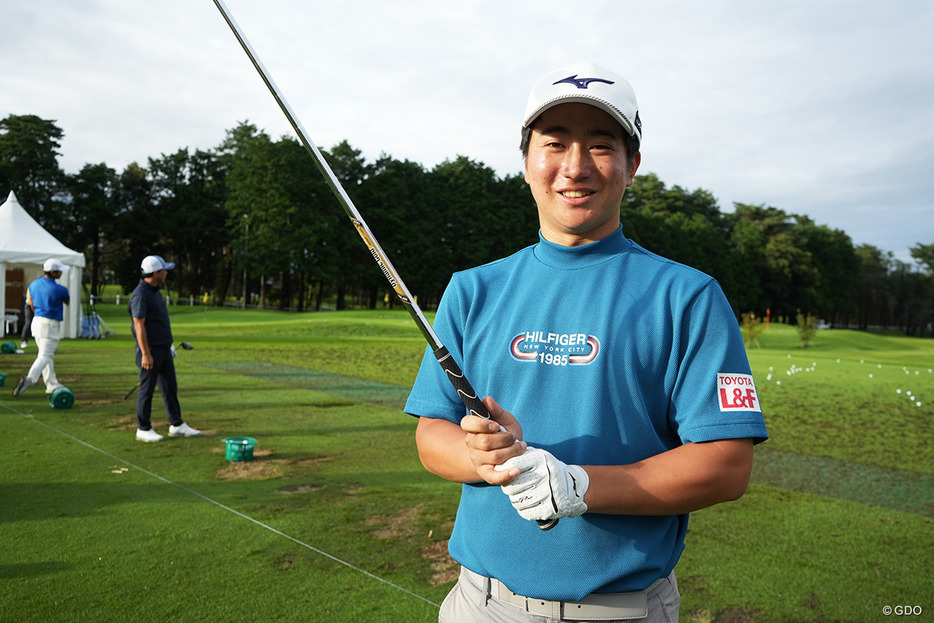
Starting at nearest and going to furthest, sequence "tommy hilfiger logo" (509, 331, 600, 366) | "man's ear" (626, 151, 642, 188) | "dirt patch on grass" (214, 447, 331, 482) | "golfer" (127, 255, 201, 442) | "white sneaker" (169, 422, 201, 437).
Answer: "tommy hilfiger logo" (509, 331, 600, 366)
"man's ear" (626, 151, 642, 188)
"dirt patch on grass" (214, 447, 331, 482)
"golfer" (127, 255, 201, 442)
"white sneaker" (169, 422, 201, 437)

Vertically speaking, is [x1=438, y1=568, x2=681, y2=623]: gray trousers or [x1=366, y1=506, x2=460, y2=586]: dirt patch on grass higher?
[x1=438, y1=568, x2=681, y2=623]: gray trousers

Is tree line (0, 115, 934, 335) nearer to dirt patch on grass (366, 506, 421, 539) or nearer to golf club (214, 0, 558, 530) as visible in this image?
dirt patch on grass (366, 506, 421, 539)

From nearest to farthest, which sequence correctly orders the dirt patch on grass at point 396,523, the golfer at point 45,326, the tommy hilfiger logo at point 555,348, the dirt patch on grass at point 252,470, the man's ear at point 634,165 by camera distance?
the tommy hilfiger logo at point 555,348 < the man's ear at point 634,165 < the dirt patch on grass at point 396,523 < the dirt patch on grass at point 252,470 < the golfer at point 45,326

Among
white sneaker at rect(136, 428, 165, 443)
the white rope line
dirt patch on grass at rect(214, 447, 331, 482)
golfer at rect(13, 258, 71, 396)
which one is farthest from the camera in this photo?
golfer at rect(13, 258, 71, 396)

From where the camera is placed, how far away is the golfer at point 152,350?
846 cm

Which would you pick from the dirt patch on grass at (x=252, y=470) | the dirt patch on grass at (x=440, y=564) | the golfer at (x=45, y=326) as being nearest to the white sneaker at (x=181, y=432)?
the dirt patch on grass at (x=252, y=470)

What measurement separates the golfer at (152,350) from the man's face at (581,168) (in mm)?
7583

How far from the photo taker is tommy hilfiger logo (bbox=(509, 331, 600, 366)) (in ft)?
5.75

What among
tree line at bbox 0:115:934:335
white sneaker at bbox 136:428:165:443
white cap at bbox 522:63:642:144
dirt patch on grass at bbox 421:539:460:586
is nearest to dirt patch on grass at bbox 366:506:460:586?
dirt patch on grass at bbox 421:539:460:586

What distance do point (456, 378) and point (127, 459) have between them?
702 cm

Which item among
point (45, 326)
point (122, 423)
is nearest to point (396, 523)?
point (122, 423)

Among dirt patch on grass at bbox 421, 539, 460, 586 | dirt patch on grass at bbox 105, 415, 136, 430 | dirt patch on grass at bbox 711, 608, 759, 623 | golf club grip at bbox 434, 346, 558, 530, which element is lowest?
dirt patch on grass at bbox 105, 415, 136, 430

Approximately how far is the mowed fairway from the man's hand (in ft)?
9.29

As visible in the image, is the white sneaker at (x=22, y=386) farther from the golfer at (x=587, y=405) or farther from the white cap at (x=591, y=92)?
the white cap at (x=591, y=92)
